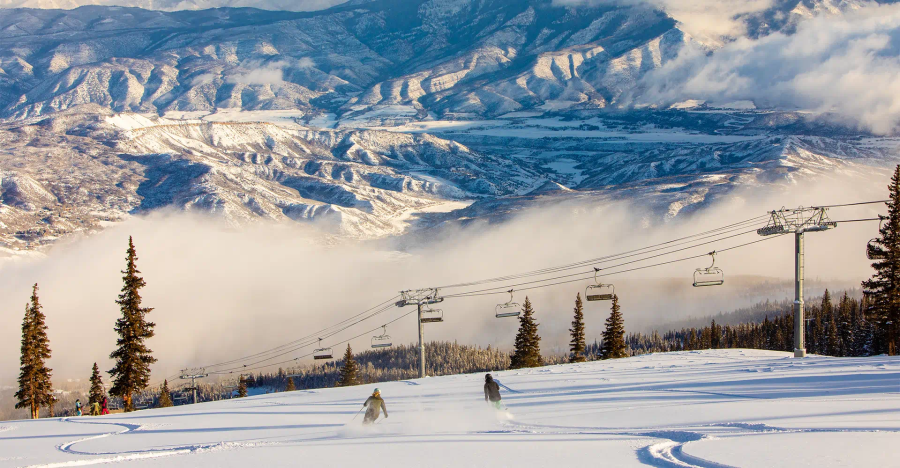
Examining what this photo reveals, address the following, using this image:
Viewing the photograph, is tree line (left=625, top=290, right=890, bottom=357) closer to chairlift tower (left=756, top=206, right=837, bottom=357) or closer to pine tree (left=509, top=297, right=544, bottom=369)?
pine tree (left=509, top=297, right=544, bottom=369)

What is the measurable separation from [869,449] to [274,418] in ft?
74.6

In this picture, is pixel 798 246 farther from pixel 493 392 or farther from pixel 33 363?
pixel 33 363

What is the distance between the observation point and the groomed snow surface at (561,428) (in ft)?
65.9

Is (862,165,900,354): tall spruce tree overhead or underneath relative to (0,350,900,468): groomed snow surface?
overhead

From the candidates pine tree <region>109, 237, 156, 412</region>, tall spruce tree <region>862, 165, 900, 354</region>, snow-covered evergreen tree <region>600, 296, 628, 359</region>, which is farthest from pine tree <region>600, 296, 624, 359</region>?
pine tree <region>109, 237, 156, 412</region>

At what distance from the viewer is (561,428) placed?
82.7ft

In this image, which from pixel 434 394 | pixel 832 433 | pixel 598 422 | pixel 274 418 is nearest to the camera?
pixel 832 433

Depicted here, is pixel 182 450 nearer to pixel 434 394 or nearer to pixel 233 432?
pixel 233 432

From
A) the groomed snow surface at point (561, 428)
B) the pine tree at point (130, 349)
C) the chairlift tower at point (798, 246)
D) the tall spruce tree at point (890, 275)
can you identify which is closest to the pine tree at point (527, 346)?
the tall spruce tree at point (890, 275)

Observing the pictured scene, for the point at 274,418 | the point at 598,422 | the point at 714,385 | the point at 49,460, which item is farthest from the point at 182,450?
the point at 714,385

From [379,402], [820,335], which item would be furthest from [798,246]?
[820,335]

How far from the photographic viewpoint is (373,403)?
3022cm

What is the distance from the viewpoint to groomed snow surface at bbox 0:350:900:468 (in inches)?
790

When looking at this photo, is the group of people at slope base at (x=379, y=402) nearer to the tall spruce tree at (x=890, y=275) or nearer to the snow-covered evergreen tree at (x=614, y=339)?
the tall spruce tree at (x=890, y=275)
